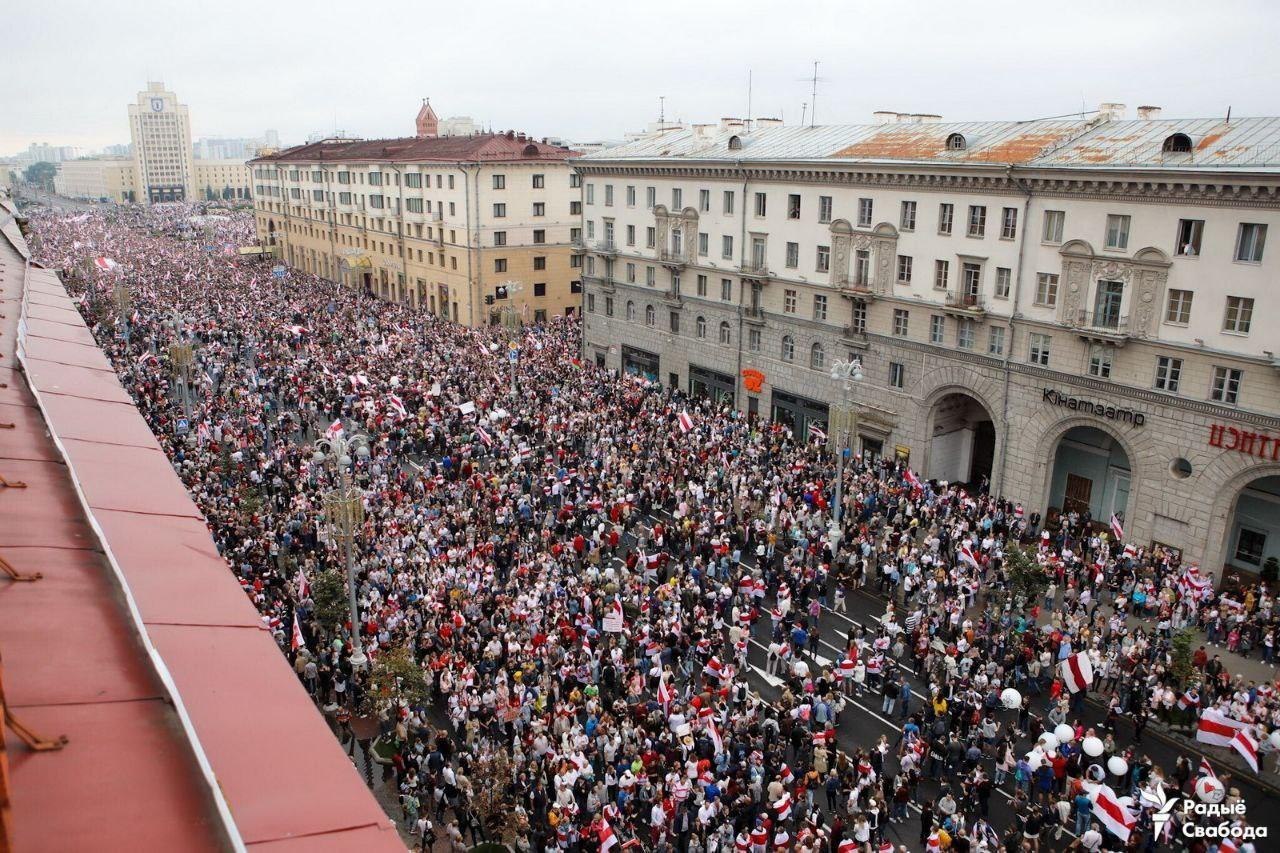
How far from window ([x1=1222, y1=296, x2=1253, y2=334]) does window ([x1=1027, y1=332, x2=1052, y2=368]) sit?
20.5 ft

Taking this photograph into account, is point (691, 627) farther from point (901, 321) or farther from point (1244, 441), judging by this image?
point (901, 321)

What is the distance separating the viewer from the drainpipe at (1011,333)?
34562 mm

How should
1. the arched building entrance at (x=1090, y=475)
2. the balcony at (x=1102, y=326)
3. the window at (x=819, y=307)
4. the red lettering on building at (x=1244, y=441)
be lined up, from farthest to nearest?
the window at (x=819, y=307)
the arched building entrance at (x=1090, y=475)
the balcony at (x=1102, y=326)
the red lettering on building at (x=1244, y=441)

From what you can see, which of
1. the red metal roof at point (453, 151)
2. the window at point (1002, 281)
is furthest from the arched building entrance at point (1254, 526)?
the red metal roof at point (453, 151)

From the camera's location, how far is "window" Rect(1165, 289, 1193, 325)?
1201 inches

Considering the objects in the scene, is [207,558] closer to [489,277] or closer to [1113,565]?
[1113,565]

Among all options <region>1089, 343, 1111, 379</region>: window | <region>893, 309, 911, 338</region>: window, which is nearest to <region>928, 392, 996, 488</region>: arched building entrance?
<region>893, 309, 911, 338</region>: window

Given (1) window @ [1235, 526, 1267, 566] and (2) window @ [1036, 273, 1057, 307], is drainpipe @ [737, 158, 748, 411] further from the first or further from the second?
(1) window @ [1235, 526, 1267, 566]

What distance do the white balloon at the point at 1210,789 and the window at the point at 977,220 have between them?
Answer: 23649mm

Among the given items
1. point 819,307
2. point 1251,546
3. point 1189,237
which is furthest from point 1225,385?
point 819,307

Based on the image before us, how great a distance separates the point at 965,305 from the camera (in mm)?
37250

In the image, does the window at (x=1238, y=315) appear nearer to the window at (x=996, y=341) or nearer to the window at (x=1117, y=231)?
the window at (x=1117, y=231)

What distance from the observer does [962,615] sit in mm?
26719

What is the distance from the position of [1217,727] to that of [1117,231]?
18740mm
